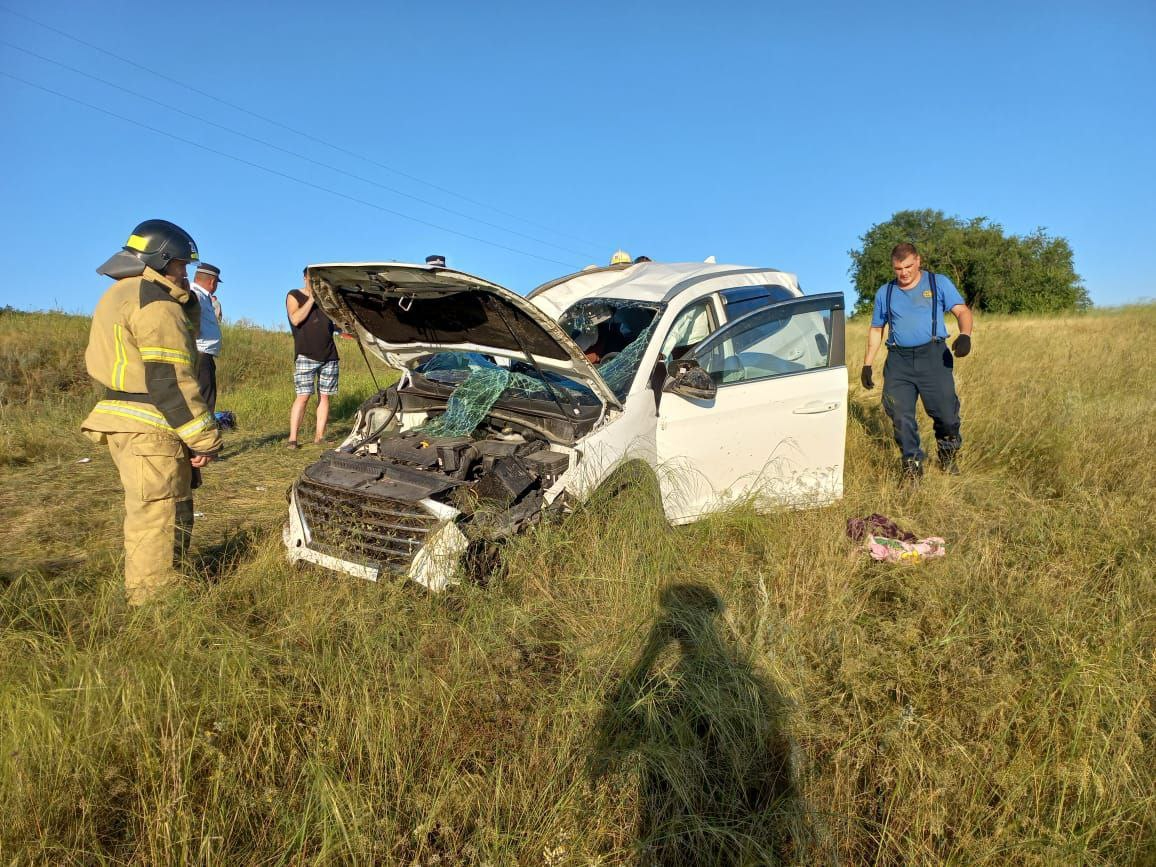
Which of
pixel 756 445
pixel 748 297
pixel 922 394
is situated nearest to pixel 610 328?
pixel 748 297

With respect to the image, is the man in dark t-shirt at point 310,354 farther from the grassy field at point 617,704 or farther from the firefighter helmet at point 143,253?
the firefighter helmet at point 143,253

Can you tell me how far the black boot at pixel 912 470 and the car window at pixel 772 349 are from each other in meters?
1.07

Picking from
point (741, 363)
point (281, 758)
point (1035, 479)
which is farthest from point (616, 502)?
point (1035, 479)

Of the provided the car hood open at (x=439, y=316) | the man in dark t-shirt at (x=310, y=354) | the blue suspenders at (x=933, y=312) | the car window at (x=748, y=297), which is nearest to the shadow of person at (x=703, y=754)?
the car hood open at (x=439, y=316)

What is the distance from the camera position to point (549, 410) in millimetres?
3793

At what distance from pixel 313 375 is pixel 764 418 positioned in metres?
4.98

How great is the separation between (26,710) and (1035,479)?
5.85m

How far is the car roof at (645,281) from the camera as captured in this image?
15.6 feet

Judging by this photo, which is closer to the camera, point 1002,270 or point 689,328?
point 689,328

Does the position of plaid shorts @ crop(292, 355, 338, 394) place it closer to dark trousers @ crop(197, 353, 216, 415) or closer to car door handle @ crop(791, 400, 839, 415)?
dark trousers @ crop(197, 353, 216, 415)

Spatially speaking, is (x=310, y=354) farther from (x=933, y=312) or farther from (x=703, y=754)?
(x=703, y=754)

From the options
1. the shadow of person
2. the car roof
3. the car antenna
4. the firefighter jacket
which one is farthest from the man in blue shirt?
the firefighter jacket

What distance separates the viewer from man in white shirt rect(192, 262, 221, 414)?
604cm

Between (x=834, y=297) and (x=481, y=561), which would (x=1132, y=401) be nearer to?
(x=834, y=297)
